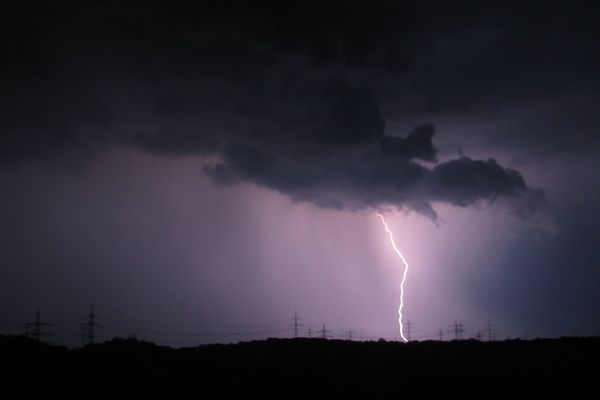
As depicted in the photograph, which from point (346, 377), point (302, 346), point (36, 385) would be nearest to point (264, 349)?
point (302, 346)

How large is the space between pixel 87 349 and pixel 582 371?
33.2 metres

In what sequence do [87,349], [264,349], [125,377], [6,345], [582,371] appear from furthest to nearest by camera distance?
1. [264,349]
2. [582,371]
3. [87,349]
4. [6,345]
5. [125,377]

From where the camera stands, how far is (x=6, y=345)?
3491 centimetres

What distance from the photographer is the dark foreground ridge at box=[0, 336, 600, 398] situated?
3250 centimetres

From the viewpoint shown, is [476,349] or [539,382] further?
[476,349]

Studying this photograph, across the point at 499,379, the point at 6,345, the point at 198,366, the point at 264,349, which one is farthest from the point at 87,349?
the point at 499,379

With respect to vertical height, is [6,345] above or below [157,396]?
above

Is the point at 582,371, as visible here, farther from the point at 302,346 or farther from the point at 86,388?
the point at 86,388

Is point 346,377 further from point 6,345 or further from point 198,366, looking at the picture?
point 6,345

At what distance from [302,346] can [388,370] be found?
993 centimetres

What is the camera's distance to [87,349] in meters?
37.4

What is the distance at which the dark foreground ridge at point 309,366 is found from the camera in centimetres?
3250

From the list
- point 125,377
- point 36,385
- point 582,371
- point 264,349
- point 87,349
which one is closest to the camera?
point 36,385

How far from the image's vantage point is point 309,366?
137 ft
